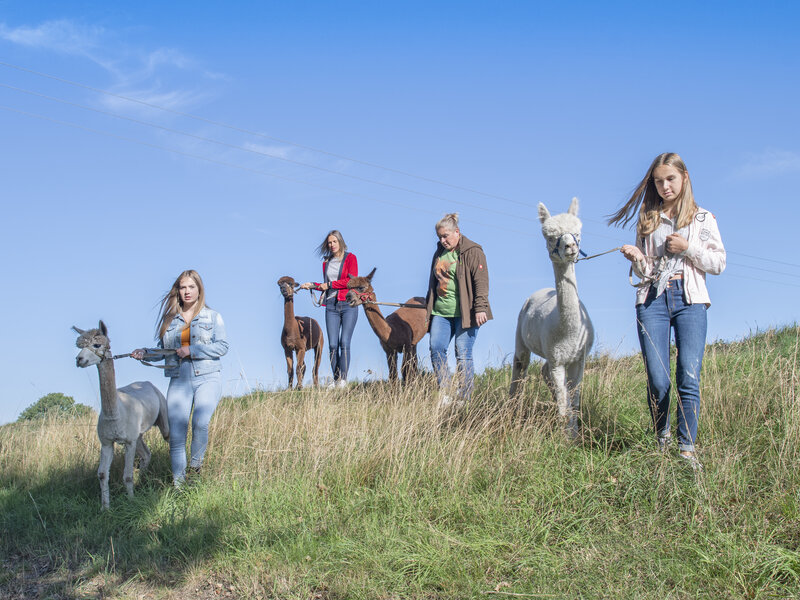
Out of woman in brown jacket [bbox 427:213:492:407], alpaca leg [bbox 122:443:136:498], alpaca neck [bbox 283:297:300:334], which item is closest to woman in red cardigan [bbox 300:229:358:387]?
alpaca neck [bbox 283:297:300:334]

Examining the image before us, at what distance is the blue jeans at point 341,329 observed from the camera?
415 inches

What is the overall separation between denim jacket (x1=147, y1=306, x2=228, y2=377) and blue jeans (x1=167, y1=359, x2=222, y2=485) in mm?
80

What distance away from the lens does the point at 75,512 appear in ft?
→ 23.4

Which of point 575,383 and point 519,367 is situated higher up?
point 519,367

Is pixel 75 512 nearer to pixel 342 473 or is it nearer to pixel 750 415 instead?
pixel 342 473

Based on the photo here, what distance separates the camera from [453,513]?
534cm

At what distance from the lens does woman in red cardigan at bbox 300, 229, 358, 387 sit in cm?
1055

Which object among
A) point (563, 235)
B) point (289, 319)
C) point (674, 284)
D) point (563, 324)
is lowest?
point (563, 324)

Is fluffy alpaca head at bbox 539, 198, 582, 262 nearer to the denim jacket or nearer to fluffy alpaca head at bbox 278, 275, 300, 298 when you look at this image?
the denim jacket

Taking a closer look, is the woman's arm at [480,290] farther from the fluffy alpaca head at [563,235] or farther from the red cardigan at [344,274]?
the red cardigan at [344,274]

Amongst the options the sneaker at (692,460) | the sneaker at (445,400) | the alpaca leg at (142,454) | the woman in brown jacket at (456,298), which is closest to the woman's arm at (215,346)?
the alpaca leg at (142,454)

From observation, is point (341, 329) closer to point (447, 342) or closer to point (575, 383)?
point (447, 342)

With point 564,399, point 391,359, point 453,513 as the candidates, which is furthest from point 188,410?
point 391,359

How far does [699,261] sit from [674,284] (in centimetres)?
24
